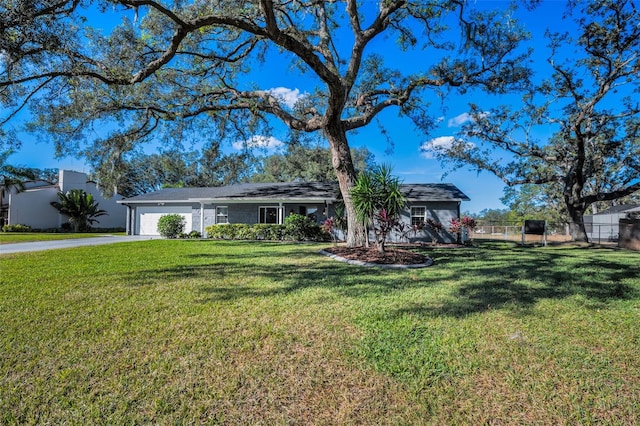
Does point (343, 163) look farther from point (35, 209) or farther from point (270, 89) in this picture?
point (35, 209)

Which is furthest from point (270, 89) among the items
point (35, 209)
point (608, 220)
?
point (608, 220)

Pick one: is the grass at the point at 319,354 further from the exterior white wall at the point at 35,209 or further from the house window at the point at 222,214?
the exterior white wall at the point at 35,209

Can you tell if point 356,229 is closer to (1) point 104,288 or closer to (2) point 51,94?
(1) point 104,288

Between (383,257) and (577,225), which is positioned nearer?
(383,257)

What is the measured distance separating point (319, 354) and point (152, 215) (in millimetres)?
22269

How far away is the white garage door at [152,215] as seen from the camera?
21.4 meters

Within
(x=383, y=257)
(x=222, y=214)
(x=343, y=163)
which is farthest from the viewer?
(x=222, y=214)

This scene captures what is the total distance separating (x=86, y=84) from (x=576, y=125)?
20.6m

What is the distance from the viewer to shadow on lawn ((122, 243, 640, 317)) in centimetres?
492

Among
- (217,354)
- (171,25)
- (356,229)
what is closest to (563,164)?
(356,229)

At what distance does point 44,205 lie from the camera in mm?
27938

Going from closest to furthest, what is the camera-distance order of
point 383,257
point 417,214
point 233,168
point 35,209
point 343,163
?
point 383,257
point 343,163
point 233,168
point 417,214
point 35,209

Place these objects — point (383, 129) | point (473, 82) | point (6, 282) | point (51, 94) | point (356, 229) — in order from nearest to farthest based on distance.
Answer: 1. point (6, 282)
2. point (51, 94)
3. point (356, 229)
4. point (473, 82)
5. point (383, 129)

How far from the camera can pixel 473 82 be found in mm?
12633
